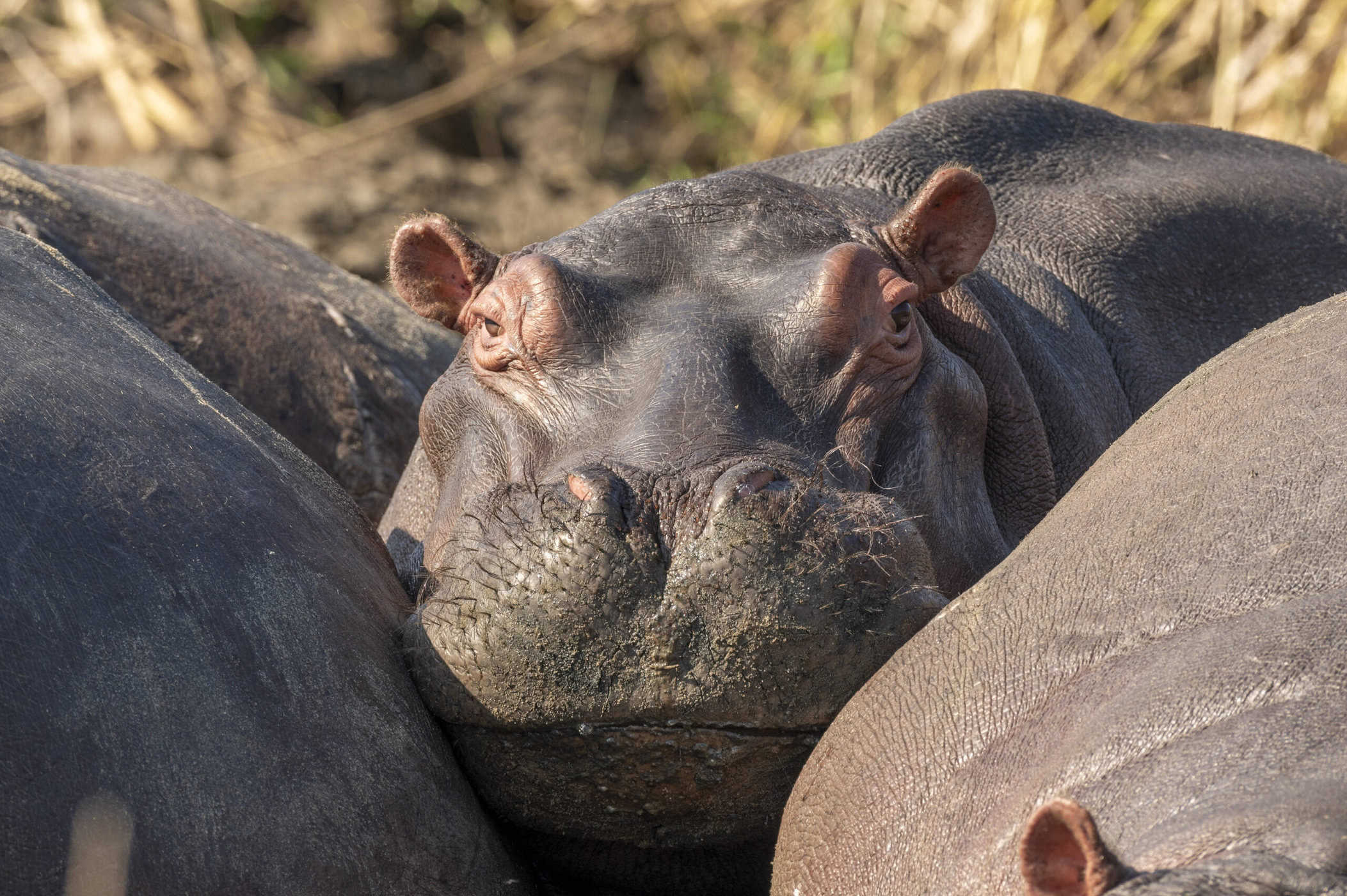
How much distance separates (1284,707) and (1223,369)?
0.86 meters

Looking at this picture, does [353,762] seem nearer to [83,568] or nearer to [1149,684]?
[83,568]

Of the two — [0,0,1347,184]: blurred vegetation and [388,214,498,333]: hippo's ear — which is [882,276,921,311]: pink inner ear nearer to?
[388,214,498,333]: hippo's ear

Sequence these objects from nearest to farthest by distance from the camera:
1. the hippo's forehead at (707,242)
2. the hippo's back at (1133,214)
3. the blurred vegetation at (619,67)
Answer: the hippo's forehead at (707,242) < the hippo's back at (1133,214) < the blurred vegetation at (619,67)

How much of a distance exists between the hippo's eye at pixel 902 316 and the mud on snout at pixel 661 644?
62 centimetres

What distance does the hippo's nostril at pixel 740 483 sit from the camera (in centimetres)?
222

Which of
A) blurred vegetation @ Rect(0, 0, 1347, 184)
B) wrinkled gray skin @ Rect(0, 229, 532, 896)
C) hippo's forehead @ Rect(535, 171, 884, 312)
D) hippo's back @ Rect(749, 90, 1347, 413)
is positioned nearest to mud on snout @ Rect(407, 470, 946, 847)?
wrinkled gray skin @ Rect(0, 229, 532, 896)

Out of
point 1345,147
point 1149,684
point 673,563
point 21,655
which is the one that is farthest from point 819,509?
point 1345,147

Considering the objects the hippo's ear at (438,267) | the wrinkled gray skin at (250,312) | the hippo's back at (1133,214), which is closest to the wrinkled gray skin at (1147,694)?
the hippo's ear at (438,267)

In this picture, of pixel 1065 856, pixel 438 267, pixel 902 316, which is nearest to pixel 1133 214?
pixel 902 316

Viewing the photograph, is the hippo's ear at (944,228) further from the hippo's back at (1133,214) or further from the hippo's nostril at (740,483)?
the hippo's nostril at (740,483)

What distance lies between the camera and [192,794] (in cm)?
188

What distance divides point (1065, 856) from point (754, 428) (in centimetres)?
129

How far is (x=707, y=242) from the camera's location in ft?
9.67

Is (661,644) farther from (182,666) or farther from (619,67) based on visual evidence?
(619,67)
